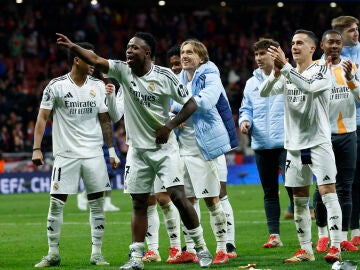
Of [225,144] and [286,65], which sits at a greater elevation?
[286,65]

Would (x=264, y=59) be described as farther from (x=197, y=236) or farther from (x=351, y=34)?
(x=197, y=236)

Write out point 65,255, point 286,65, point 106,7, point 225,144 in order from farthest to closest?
1. point 106,7
2. point 65,255
3. point 225,144
4. point 286,65

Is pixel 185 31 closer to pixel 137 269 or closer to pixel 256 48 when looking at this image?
pixel 256 48

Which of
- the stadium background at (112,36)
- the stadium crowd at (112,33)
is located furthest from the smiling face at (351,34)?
the stadium crowd at (112,33)

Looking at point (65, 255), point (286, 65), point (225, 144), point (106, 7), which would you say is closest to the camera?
point (286, 65)

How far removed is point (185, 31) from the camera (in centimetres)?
3659

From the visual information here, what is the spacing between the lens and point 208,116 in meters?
9.89

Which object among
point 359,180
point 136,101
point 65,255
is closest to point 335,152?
point 359,180

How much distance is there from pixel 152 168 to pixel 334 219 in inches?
76.3

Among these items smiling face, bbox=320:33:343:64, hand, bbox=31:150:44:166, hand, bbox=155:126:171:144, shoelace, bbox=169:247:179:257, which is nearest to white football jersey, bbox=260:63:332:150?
smiling face, bbox=320:33:343:64

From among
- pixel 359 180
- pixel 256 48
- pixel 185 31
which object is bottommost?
pixel 359 180

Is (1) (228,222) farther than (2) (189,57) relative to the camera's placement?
Yes

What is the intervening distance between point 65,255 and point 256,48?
3.47 metres

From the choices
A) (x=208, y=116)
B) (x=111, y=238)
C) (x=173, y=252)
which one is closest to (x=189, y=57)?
(x=208, y=116)
